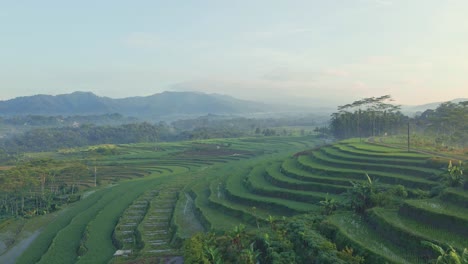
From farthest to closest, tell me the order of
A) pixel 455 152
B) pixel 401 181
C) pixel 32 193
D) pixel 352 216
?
1. pixel 32 193
2. pixel 455 152
3. pixel 401 181
4. pixel 352 216

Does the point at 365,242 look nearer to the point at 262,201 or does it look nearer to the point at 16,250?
the point at 262,201

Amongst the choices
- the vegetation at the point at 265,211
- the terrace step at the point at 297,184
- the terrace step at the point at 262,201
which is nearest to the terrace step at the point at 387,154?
the vegetation at the point at 265,211

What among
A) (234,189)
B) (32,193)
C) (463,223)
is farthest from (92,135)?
(463,223)

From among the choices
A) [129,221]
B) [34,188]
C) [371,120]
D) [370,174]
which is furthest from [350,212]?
[371,120]

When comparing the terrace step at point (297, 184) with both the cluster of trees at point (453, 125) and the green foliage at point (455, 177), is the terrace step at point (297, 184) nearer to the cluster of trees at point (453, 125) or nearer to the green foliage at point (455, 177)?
the green foliage at point (455, 177)

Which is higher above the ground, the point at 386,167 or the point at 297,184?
the point at 386,167

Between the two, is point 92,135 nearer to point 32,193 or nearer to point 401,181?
point 32,193

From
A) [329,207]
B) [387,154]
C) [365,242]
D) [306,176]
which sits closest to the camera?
[365,242]
